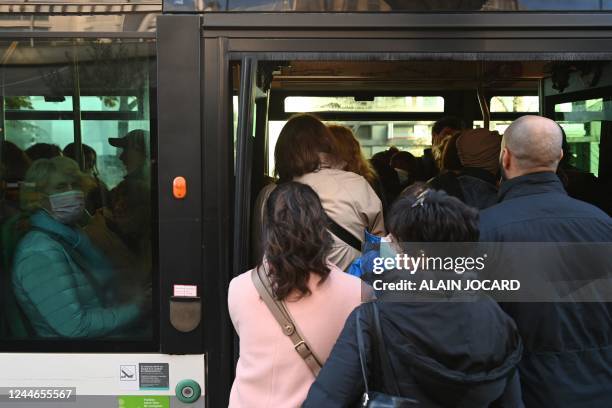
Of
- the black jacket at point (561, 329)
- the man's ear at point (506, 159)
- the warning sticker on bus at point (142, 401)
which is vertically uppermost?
the man's ear at point (506, 159)

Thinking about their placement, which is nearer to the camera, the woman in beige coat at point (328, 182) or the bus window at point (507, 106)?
the woman in beige coat at point (328, 182)

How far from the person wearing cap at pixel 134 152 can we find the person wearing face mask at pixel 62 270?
0.18 m

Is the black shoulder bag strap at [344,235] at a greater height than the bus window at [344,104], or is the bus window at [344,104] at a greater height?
the bus window at [344,104]

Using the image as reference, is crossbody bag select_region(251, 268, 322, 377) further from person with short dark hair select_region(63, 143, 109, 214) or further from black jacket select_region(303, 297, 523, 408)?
person with short dark hair select_region(63, 143, 109, 214)

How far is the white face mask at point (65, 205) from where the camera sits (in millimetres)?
2479

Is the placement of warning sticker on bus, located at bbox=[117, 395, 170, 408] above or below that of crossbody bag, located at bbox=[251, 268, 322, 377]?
below

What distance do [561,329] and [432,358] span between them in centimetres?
58

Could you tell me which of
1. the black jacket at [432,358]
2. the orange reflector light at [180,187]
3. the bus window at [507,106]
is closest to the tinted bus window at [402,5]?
the orange reflector light at [180,187]

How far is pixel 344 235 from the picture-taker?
2.52 metres

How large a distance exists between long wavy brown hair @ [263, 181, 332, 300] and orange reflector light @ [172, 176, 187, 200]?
1.78 feet

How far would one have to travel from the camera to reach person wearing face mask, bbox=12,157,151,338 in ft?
8.14

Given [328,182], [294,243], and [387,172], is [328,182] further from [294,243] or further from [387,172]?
[387,172]

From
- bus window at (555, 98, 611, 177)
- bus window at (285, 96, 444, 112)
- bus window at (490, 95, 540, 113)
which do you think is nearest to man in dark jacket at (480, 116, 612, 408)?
bus window at (555, 98, 611, 177)

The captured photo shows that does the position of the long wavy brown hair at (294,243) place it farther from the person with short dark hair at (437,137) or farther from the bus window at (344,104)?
the bus window at (344,104)
